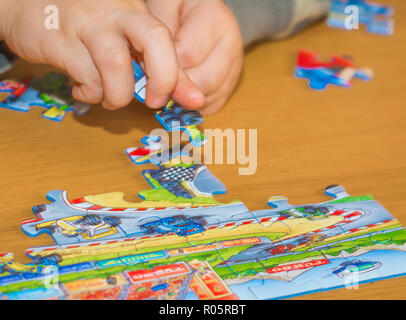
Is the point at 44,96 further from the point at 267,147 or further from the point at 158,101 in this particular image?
the point at 267,147

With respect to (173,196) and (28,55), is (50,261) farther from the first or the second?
(28,55)

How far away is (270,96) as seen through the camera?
1.25m

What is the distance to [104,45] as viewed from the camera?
0.94 m

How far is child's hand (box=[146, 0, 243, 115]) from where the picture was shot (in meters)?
1.14

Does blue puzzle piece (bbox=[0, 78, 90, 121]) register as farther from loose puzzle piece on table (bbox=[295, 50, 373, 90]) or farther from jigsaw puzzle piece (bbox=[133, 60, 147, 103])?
loose puzzle piece on table (bbox=[295, 50, 373, 90])

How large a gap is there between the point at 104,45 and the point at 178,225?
30 centimetres

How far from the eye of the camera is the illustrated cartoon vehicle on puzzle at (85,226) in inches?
31.4

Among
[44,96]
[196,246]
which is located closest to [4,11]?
[44,96]

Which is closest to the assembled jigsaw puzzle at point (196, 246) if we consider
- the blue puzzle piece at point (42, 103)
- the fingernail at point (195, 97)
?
the fingernail at point (195, 97)

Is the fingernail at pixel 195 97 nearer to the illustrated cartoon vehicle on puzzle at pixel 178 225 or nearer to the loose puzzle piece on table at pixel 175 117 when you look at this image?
the loose puzzle piece on table at pixel 175 117

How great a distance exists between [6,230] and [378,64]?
0.93 metres

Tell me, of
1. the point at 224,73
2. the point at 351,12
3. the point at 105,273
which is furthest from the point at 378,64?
the point at 105,273

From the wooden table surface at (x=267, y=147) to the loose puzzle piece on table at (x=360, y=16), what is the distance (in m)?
0.22
